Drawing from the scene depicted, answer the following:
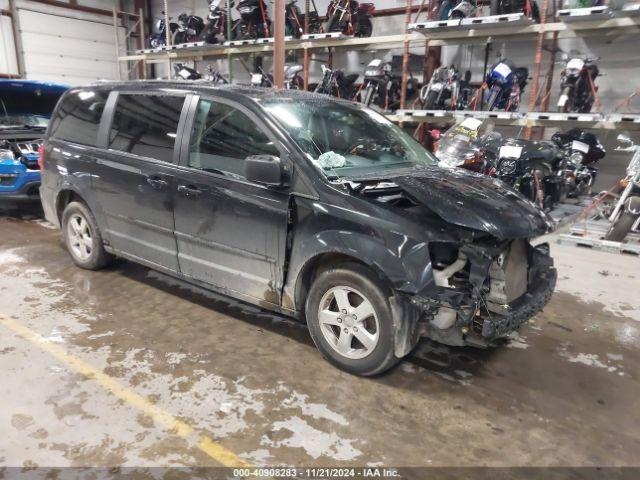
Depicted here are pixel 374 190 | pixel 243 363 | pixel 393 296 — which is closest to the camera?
pixel 393 296

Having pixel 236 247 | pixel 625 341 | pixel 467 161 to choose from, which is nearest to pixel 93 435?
pixel 236 247

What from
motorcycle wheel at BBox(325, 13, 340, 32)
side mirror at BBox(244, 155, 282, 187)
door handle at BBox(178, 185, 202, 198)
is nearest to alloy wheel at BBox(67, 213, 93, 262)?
door handle at BBox(178, 185, 202, 198)

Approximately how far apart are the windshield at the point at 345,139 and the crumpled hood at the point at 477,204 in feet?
1.09

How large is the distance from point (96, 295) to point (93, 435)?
1.80 metres

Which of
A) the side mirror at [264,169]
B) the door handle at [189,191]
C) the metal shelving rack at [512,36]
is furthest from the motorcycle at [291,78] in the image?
the side mirror at [264,169]

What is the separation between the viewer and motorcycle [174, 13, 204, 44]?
10945 mm

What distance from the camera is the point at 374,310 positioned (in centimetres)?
249

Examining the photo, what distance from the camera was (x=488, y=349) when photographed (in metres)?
3.09

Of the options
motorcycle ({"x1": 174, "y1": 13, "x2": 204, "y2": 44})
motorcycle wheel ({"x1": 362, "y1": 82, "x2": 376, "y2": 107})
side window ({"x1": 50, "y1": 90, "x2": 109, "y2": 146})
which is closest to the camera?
side window ({"x1": 50, "y1": 90, "x2": 109, "y2": 146})

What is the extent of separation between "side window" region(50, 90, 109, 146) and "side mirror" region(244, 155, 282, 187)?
186 cm

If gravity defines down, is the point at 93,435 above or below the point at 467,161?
below

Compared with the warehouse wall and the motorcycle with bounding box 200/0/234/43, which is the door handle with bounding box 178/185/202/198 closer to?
the motorcycle with bounding box 200/0/234/43

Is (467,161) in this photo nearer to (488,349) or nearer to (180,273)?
(488,349)

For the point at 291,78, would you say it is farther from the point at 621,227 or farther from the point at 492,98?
the point at 621,227
